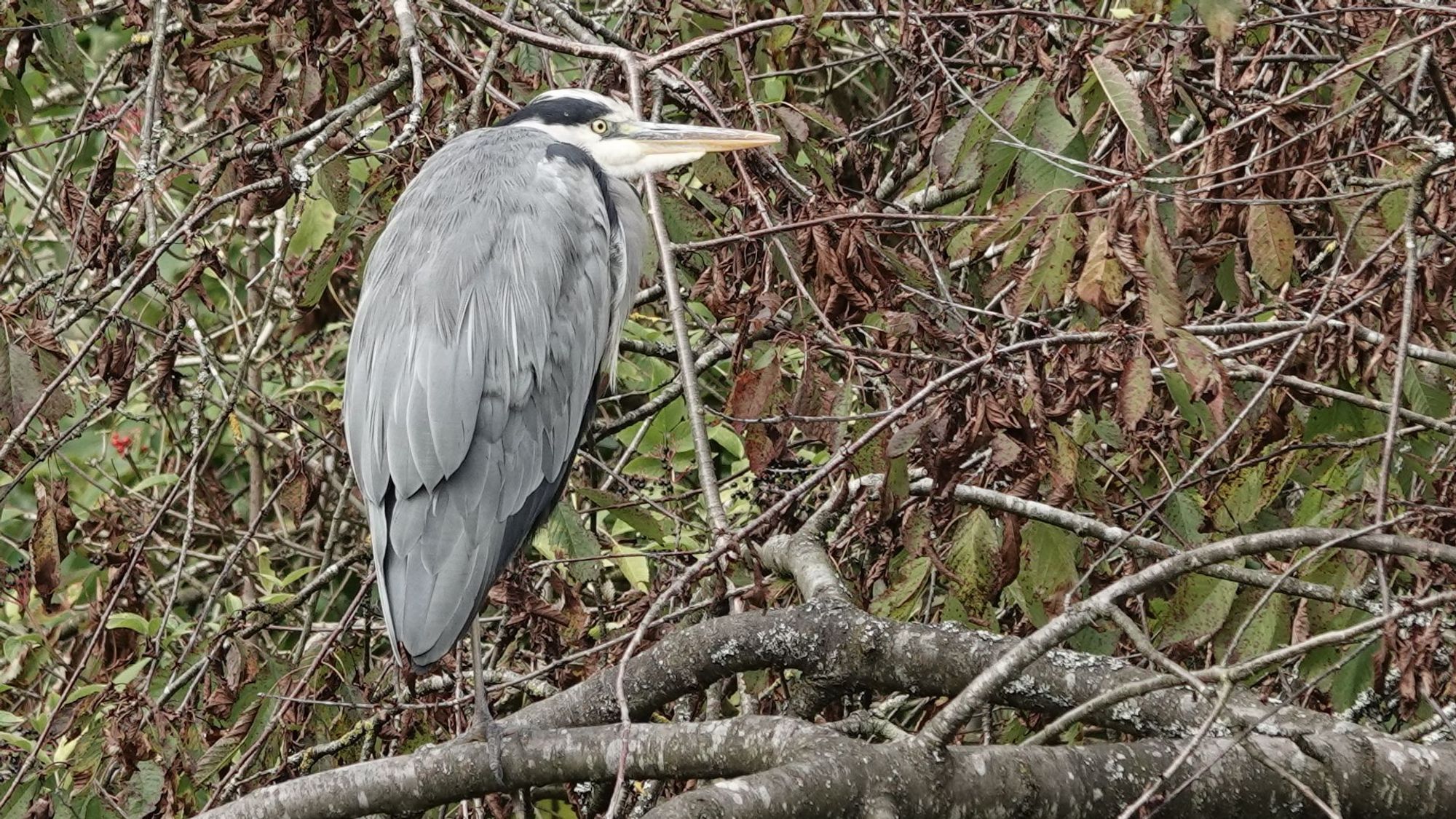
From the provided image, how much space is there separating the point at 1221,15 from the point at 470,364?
155 cm

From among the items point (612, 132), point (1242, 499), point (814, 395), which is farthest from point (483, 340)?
point (1242, 499)

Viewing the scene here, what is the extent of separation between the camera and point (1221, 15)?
5.53ft

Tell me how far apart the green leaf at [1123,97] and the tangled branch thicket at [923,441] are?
13 millimetres

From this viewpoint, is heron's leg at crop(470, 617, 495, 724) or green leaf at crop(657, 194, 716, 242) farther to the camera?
green leaf at crop(657, 194, 716, 242)

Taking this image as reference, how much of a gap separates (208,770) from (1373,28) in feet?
7.65

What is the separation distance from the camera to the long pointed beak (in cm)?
245

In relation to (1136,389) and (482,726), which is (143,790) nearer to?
(482,726)

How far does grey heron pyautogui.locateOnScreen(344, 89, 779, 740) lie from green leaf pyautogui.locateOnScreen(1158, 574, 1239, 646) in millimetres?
982

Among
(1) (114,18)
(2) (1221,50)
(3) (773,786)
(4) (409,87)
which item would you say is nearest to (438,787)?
(3) (773,786)

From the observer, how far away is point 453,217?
9.63 feet

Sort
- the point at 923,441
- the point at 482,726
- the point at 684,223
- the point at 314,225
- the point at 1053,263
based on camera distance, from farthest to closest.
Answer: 1. the point at 314,225
2. the point at 684,223
3. the point at 482,726
4. the point at 923,441
5. the point at 1053,263

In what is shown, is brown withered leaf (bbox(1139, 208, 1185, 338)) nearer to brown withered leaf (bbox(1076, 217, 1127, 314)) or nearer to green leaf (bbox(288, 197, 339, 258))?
brown withered leaf (bbox(1076, 217, 1127, 314))

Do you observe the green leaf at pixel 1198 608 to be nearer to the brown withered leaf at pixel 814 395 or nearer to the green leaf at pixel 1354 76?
the brown withered leaf at pixel 814 395

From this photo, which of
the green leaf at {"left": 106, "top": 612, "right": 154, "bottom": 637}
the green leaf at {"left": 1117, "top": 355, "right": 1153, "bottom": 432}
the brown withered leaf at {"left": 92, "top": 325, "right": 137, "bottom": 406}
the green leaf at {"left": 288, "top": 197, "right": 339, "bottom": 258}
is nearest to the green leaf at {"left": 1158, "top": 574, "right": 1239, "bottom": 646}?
the green leaf at {"left": 1117, "top": 355, "right": 1153, "bottom": 432}
